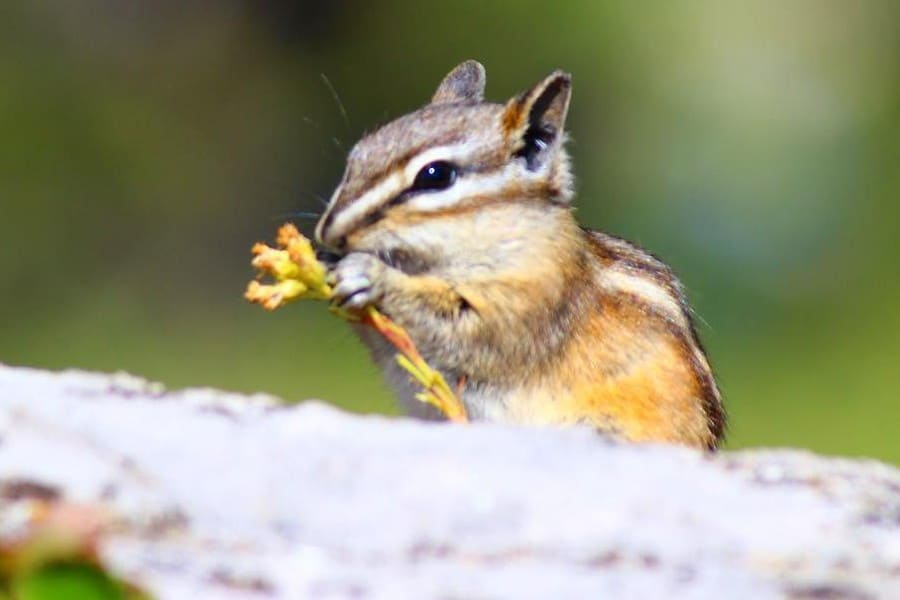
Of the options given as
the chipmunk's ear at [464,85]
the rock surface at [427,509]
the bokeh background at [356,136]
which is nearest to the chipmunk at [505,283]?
the chipmunk's ear at [464,85]

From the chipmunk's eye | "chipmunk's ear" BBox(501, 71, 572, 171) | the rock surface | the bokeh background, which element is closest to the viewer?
the rock surface

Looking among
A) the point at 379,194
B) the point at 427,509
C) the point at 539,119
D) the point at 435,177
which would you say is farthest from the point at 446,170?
the point at 427,509

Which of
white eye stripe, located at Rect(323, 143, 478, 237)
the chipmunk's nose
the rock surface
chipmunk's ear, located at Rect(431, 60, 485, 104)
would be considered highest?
chipmunk's ear, located at Rect(431, 60, 485, 104)

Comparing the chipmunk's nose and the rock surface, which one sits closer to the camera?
the rock surface

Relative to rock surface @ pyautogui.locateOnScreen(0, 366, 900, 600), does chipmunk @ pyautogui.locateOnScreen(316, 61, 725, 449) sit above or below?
above

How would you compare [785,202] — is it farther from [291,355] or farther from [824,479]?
[824,479]

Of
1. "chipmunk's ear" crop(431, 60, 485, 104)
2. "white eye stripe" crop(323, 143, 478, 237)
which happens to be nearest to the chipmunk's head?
"white eye stripe" crop(323, 143, 478, 237)

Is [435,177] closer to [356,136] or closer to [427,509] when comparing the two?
[427,509]

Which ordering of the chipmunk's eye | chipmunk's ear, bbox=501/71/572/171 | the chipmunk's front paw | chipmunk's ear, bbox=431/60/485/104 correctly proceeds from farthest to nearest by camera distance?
chipmunk's ear, bbox=431/60/485/104, chipmunk's ear, bbox=501/71/572/171, the chipmunk's eye, the chipmunk's front paw

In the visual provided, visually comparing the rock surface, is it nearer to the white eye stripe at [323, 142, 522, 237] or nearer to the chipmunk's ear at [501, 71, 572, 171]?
the white eye stripe at [323, 142, 522, 237]
